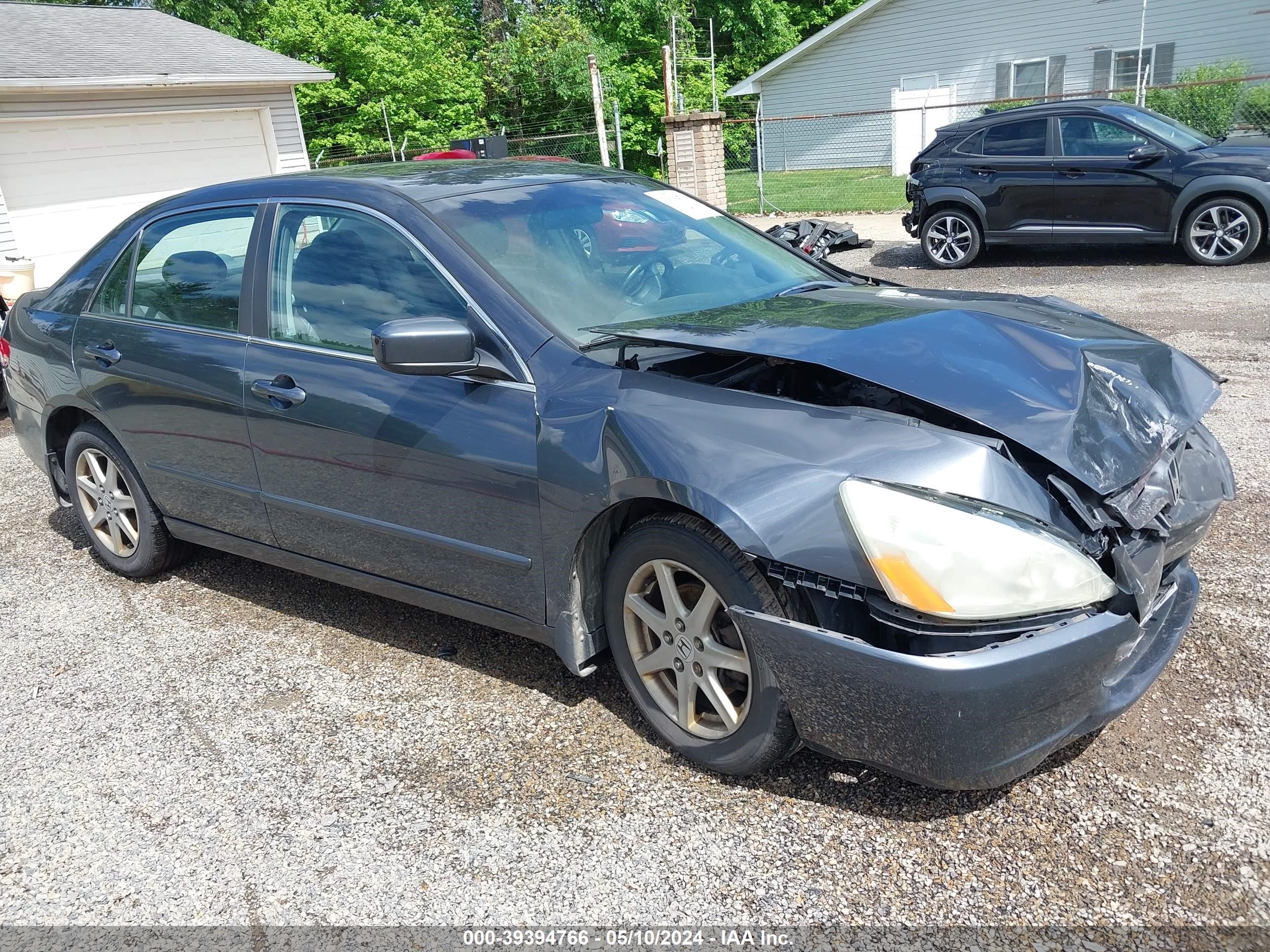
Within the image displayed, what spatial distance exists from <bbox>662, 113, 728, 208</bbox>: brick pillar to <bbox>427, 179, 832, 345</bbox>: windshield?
12234 mm

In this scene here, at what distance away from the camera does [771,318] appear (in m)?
3.17

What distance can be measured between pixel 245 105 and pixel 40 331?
14.4 meters

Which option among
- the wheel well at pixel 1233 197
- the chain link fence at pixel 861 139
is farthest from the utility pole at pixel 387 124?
the wheel well at pixel 1233 197

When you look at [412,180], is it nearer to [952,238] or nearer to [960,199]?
[960,199]

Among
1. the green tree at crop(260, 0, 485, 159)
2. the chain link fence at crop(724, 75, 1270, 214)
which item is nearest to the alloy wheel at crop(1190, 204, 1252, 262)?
the chain link fence at crop(724, 75, 1270, 214)

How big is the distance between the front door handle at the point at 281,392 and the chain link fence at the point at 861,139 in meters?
11.9

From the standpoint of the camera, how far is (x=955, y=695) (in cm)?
232

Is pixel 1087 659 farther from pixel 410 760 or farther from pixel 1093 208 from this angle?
pixel 1093 208

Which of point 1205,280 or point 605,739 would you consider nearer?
point 605,739

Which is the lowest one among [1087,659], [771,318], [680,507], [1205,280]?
[1205,280]

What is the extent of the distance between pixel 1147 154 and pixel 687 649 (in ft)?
32.6

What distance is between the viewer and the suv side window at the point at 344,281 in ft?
11.2

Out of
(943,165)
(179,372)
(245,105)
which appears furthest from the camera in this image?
(245,105)

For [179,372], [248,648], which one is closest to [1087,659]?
[248,648]
